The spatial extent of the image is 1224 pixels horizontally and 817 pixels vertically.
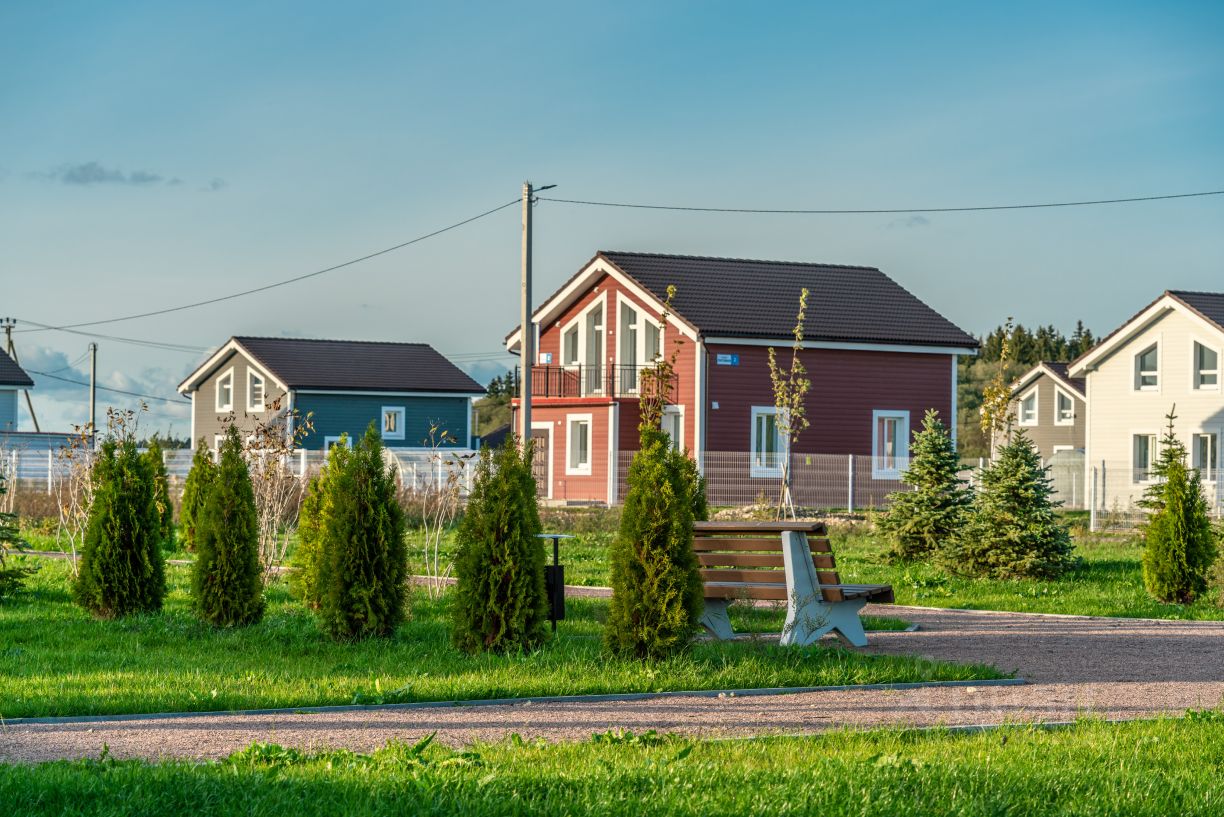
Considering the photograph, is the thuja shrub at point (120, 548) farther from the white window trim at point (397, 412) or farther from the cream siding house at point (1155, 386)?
the white window trim at point (397, 412)

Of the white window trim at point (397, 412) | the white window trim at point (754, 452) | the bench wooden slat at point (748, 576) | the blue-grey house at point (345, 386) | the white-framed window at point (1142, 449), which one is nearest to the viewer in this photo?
the bench wooden slat at point (748, 576)

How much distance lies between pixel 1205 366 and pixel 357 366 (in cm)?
2824

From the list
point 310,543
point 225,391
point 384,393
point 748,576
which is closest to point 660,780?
point 748,576

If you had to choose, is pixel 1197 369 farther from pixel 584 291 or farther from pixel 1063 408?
pixel 1063 408

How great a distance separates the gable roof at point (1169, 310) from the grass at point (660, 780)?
3159 centimetres

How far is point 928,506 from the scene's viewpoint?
18.5 m

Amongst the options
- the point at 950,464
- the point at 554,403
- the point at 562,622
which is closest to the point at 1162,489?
the point at 950,464

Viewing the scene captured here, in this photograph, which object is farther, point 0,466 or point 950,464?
point 950,464

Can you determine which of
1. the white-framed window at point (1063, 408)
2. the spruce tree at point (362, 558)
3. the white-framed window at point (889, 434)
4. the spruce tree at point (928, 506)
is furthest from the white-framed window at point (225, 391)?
the spruce tree at point (362, 558)

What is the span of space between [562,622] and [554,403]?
2559cm

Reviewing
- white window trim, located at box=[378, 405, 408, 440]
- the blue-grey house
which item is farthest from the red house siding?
white window trim, located at box=[378, 405, 408, 440]

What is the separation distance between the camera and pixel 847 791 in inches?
225

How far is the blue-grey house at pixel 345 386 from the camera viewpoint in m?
48.3

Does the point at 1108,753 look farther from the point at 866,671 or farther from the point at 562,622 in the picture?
the point at 562,622
